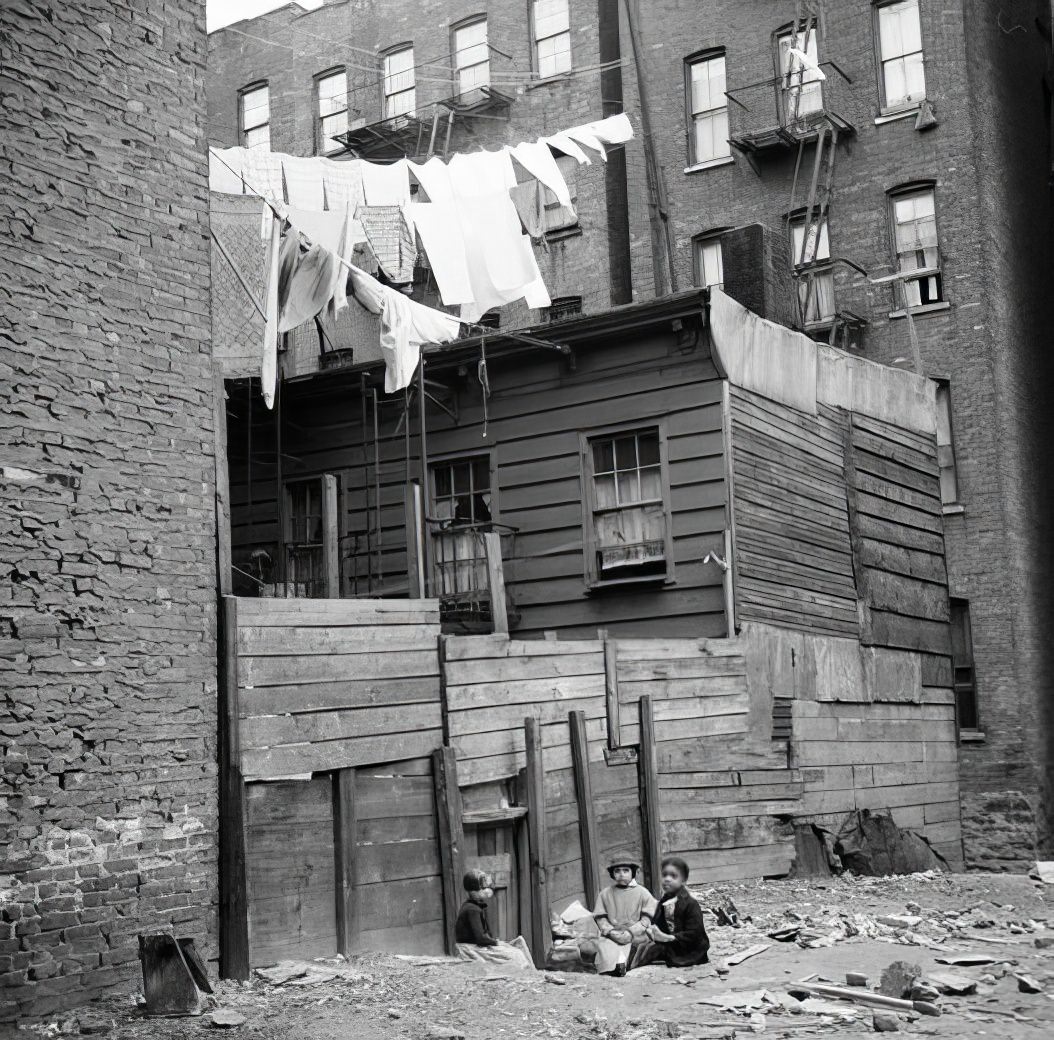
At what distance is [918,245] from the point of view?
26.3 meters

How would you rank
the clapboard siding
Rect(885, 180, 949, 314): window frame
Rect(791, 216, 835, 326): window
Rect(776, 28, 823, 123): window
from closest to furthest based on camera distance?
the clapboard siding < Rect(885, 180, 949, 314): window frame < Rect(791, 216, 835, 326): window < Rect(776, 28, 823, 123): window

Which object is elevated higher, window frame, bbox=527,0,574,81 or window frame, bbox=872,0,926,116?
window frame, bbox=527,0,574,81

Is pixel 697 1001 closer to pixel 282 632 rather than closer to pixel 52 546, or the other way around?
pixel 282 632

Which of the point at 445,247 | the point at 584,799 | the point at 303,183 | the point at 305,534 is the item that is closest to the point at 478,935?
the point at 584,799

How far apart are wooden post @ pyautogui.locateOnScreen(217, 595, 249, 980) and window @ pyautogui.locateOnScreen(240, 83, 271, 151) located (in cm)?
2609

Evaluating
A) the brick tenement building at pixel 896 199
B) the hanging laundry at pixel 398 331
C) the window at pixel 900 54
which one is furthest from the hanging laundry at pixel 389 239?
the window at pixel 900 54

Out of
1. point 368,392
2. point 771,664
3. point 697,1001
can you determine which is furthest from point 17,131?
point 771,664

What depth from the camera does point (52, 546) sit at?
389 inches

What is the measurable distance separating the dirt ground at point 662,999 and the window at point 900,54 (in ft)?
59.0

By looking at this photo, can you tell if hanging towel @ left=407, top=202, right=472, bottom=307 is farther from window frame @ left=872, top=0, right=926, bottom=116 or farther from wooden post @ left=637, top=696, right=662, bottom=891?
window frame @ left=872, top=0, right=926, bottom=116

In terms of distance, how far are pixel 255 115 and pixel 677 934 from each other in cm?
2816

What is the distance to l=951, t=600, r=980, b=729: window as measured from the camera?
82.5 feet

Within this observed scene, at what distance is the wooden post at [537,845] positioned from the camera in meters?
13.3

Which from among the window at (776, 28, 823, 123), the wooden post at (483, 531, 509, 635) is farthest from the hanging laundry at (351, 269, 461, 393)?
the window at (776, 28, 823, 123)
